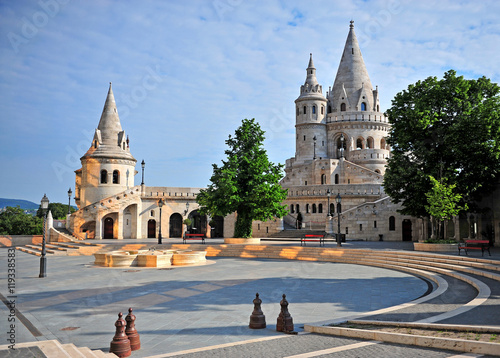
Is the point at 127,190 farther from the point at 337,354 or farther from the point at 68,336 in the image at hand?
the point at 337,354

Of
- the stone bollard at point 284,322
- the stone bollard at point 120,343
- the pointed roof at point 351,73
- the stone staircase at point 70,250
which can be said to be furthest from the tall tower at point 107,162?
the stone bollard at point 120,343

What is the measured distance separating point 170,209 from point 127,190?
4.80 metres

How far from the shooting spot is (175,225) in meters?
47.5

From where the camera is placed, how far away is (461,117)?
25688mm

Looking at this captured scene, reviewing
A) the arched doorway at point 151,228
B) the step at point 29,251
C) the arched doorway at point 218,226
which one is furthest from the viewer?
the arched doorway at point 218,226

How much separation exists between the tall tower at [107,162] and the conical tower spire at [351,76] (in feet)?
111

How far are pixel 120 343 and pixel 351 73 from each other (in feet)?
212

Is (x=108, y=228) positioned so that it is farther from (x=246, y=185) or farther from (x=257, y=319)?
(x=257, y=319)

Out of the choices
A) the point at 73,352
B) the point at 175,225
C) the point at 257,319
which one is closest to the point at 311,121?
the point at 175,225

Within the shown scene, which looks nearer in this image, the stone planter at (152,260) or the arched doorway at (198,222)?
the stone planter at (152,260)

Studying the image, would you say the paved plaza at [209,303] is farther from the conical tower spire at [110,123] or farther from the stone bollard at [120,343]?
the conical tower spire at [110,123]

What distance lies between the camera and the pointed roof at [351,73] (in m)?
66.8

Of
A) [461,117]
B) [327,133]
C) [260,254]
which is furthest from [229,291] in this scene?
[327,133]

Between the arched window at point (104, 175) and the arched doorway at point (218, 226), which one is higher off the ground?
the arched window at point (104, 175)
